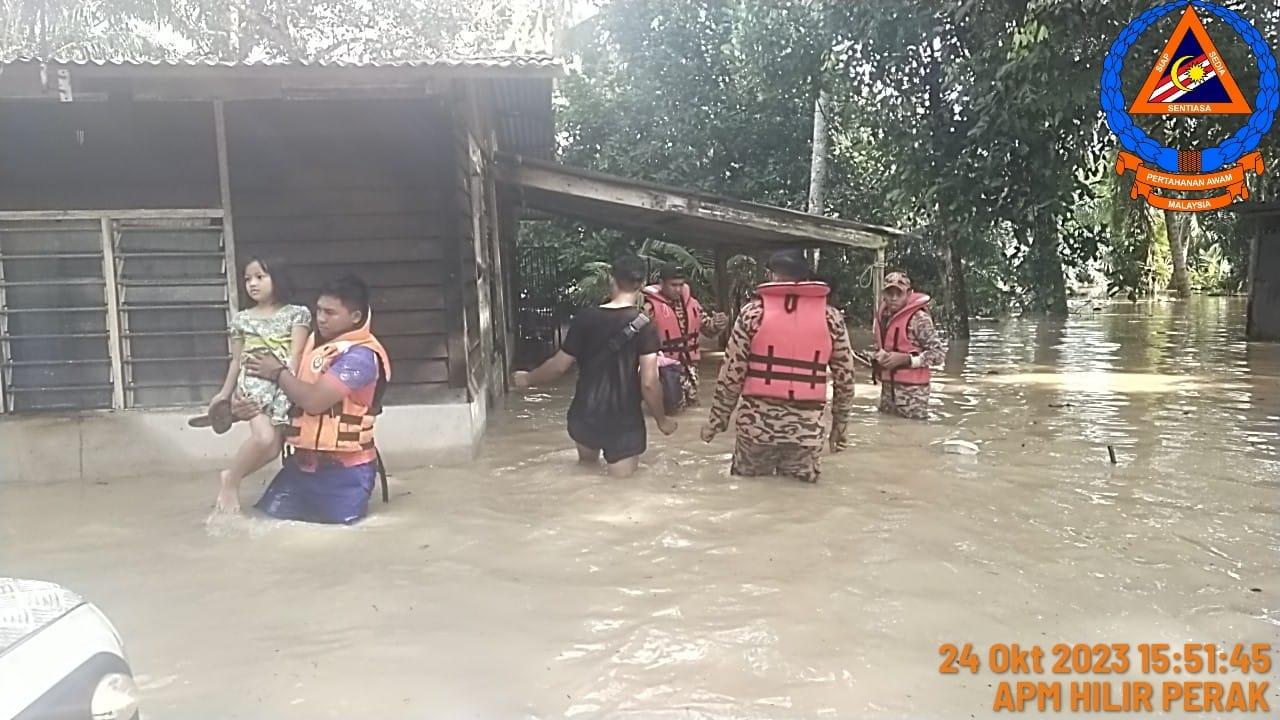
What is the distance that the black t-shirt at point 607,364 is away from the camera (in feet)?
19.7

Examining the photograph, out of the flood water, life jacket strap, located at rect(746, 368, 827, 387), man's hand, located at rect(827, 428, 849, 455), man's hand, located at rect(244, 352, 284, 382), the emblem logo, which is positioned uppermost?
the emblem logo

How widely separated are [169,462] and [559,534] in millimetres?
3276

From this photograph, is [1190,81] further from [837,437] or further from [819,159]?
[837,437]

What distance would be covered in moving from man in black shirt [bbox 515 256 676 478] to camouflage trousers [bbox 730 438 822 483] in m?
0.52

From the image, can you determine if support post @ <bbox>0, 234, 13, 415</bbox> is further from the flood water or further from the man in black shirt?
the man in black shirt

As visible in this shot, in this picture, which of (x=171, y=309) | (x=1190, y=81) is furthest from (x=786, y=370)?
(x=1190, y=81)

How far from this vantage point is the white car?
1.68 metres

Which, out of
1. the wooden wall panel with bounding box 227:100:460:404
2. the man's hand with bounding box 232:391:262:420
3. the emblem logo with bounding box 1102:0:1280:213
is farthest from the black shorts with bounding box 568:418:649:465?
the emblem logo with bounding box 1102:0:1280:213

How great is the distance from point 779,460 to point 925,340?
2.56 metres

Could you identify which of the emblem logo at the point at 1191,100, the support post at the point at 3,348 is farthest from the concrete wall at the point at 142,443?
the emblem logo at the point at 1191,100

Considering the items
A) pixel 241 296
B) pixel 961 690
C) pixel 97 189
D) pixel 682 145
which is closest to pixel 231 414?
pixel 241 296

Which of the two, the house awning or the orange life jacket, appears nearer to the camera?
the orange life jacket

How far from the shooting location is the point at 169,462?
6555mm
